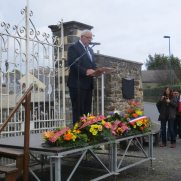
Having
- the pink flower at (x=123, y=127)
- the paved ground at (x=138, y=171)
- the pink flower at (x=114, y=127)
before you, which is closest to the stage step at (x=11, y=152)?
the paved ground at (x=138, y=171)

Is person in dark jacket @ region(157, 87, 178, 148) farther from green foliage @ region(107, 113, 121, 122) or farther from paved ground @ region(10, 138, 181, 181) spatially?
green foliage @ region(107, 113, 121, 122)

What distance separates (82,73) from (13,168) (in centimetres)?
254

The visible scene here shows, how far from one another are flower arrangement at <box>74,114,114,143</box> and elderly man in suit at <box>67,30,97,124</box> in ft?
4.81

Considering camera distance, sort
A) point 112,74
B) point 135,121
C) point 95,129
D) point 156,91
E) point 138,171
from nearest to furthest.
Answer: point 95,129 < point 135,121 < point 138,171 < point 112,74 < point 156,91

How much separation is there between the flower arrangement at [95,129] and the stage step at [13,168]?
0.89 metres

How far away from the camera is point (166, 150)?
282 inches

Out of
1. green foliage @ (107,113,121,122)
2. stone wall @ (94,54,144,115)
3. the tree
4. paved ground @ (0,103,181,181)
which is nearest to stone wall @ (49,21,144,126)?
stone wall @ (94,54,144,115)

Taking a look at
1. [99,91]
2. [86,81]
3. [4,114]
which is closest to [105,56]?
[99,91]

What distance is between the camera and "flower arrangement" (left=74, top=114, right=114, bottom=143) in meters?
4.02

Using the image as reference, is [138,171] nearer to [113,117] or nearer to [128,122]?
[128,122]

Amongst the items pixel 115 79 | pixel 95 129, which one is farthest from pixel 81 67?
pixel 115 79

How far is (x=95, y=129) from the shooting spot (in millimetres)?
4047

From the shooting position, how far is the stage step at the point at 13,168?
3291 mm

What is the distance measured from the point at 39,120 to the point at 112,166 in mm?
1909
